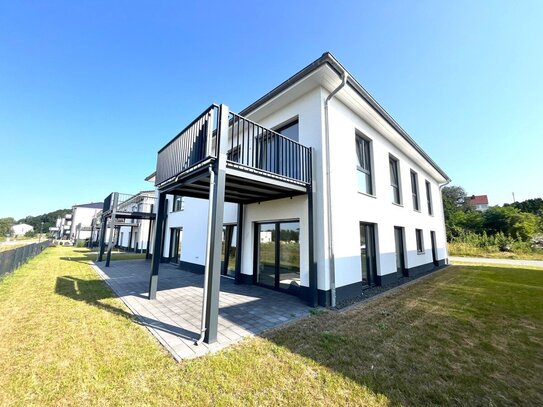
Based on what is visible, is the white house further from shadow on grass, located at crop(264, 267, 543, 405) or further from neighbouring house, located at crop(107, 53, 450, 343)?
shadow on grass, located at crop(264, 267, 543, 405)

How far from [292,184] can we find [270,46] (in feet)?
17.5

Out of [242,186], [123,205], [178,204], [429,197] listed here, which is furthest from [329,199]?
[123,205]

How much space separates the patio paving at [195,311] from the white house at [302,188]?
37cm

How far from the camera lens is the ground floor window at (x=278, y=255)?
20.7 feet

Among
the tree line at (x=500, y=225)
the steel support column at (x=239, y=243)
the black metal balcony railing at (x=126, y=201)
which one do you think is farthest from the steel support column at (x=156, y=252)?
the tree line at (x=500, y=225)

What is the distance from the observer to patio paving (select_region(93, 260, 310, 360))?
3536 millimetres

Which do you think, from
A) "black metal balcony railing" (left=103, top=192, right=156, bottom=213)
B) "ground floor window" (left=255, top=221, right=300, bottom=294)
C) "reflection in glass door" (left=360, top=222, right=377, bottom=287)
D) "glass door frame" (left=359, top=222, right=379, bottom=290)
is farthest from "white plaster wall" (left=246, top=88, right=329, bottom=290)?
"black metal balcony railing" (left=103, top=192, right=156, bottom=213)

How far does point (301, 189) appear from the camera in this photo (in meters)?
5.65

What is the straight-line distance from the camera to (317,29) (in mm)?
6641

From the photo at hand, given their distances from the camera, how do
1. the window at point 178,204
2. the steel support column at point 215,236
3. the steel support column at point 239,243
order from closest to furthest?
the steel support column at point 215,236 → the steel support column at point 239,243 → the window at point 178,204

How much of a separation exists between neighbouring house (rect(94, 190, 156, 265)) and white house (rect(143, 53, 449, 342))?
8069 mm

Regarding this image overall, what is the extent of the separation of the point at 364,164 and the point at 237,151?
4.58m

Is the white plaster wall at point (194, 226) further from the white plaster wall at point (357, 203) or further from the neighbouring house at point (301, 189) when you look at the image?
the white plaster wall at point (357, 203)

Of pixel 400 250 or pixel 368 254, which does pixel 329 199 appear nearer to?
pixel 368 254
